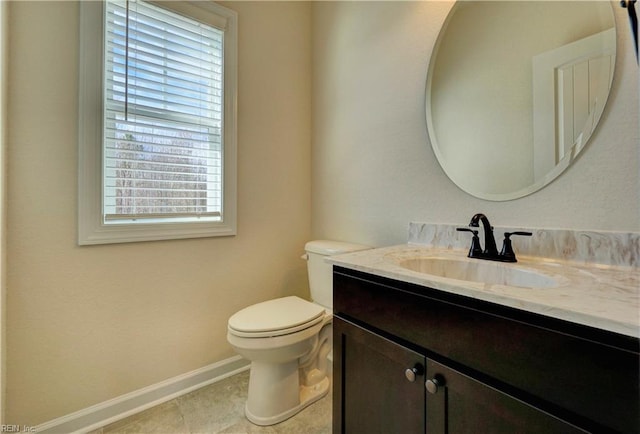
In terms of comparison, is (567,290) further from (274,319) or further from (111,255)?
(111,255)

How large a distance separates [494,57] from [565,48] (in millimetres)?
236

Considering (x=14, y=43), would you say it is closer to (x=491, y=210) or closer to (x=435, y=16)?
(x=435, y=16)

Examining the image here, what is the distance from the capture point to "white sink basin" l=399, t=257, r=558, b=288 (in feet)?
2.95

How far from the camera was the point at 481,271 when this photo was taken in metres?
1.03

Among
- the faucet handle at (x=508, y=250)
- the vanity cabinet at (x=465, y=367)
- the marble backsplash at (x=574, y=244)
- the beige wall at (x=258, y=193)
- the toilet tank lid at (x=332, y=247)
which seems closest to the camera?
the vanity cabinet at (x=465, y=367)

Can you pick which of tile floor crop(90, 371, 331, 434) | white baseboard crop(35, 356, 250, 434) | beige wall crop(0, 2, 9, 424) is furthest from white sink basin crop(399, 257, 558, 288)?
beige wall crop(0, 2, 9, 424)

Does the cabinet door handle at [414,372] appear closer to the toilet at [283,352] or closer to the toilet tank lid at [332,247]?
the toilet at [283,352]

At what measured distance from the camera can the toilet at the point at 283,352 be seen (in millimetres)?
1277

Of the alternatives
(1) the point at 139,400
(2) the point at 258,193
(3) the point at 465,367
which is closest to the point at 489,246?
(3) the point at 465,367

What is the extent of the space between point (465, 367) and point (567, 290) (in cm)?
30

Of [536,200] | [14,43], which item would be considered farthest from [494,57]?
[14,43]

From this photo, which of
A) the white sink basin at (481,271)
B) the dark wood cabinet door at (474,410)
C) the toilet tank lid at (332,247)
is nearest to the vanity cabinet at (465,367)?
the dark wood cabinet door at (474,410)

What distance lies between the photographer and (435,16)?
4.43 ft

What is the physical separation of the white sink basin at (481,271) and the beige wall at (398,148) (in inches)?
9.8
